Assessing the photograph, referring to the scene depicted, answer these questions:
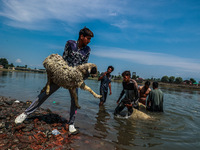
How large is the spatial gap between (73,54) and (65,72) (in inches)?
21.6

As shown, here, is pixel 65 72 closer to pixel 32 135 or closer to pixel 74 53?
pixel 74 53

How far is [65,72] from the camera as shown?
10.4 ft

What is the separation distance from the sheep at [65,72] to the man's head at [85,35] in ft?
2.10

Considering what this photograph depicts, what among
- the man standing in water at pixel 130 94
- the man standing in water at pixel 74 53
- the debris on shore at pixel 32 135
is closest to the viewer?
the debris on shore at pixel 32 135

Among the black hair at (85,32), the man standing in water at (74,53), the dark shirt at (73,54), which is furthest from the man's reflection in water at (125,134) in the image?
the black hair at (85,32)

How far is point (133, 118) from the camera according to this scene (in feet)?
20.3

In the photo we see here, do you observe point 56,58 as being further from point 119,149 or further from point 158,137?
point 158,137

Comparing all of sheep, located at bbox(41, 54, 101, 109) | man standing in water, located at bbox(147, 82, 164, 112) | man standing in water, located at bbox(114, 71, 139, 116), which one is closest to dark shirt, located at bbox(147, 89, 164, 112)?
man standing in water, located at bbox(147, 82, 164, 112)

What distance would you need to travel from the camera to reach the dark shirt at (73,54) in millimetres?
3419

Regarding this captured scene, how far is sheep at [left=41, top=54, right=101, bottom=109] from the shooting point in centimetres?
319

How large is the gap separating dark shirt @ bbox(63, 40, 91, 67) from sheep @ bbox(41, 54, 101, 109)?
0.16 meters

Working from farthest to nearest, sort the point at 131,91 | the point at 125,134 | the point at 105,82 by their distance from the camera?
the point at 105,82
the point at 131,91
the point at 125,134

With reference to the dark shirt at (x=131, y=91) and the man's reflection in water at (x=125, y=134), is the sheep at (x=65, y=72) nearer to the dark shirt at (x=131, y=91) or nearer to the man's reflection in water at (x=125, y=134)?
the man's reflection in water at (x=125, y=134)

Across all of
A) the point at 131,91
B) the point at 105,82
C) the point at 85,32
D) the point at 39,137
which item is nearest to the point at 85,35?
the point at 85,32
